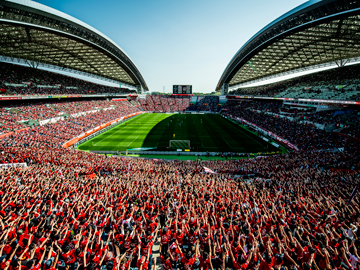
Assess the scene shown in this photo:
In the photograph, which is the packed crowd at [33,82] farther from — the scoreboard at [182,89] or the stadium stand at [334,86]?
the stadium stand at [334,86]

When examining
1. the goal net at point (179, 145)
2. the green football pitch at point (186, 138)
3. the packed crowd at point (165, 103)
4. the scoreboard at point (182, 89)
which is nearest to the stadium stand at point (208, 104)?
the packed crowd at point (165, 103)

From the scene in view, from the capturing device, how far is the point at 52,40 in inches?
1603

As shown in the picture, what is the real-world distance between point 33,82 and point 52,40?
13742 mm

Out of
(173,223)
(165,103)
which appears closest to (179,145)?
(173,223)

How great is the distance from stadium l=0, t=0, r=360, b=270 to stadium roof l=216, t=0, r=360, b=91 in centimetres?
28

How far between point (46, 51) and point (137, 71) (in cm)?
3445

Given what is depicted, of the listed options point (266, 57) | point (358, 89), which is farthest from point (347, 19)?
point (266, 57)

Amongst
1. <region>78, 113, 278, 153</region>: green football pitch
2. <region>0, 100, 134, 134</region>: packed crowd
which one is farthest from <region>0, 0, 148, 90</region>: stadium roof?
<region>78, 113, 278, 153</region>: green football pitch

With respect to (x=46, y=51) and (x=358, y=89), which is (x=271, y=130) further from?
(x=46, y=51)

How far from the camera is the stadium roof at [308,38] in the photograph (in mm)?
29066

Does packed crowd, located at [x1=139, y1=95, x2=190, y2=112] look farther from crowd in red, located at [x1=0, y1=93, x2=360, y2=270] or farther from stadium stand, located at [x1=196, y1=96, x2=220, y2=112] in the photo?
crowd in red, located at [x1=0, y1=93, x2=360, y2=270]

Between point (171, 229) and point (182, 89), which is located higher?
point (182, 89)

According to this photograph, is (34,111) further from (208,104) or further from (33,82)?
(208,104)

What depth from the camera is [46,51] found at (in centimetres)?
4688
